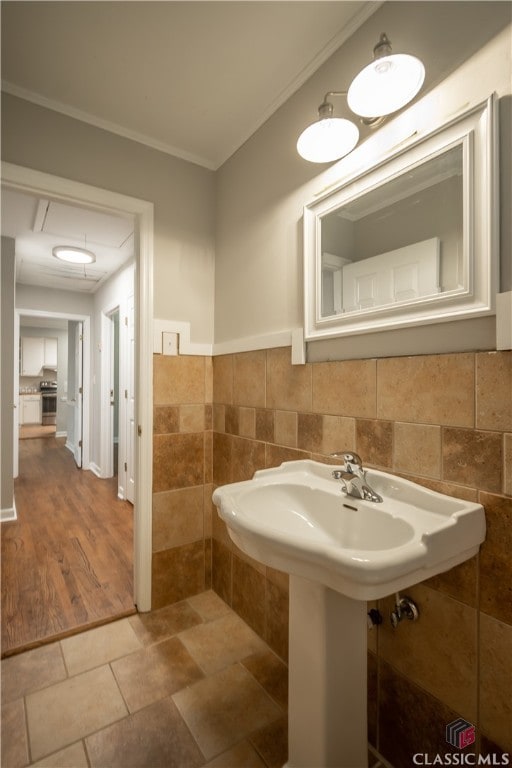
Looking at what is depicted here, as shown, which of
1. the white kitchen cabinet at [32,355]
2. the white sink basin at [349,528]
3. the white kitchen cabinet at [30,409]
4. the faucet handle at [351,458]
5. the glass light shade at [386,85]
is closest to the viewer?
the white sink basin at [349,528]

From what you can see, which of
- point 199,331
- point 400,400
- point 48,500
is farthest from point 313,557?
point 48,500

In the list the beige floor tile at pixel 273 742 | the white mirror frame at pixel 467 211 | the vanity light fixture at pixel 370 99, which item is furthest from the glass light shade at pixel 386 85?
the beige floor tile at pixel 273 742

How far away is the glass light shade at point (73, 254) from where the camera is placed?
3.25 meters

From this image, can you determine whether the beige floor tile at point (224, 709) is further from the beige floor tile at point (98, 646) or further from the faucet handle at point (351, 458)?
the faucet handle at point (351, 458)

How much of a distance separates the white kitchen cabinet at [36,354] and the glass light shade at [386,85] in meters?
9.42

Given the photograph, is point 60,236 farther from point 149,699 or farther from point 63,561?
point 149,699

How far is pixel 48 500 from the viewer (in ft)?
11.6

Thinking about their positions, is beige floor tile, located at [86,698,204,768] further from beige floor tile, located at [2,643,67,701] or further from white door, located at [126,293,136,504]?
white door, located at [126,293,136,504]

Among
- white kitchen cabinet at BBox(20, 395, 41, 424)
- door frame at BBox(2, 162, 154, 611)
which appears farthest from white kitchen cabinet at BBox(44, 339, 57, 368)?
door frame at BBox(2, 162, 154, 611)

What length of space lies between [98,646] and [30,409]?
8527 millimetres

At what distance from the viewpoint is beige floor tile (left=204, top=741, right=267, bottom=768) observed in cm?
110

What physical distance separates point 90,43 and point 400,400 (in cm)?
171

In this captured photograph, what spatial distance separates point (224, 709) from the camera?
1.28 meters

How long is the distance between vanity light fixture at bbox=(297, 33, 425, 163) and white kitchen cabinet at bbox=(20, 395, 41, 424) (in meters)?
9.30
